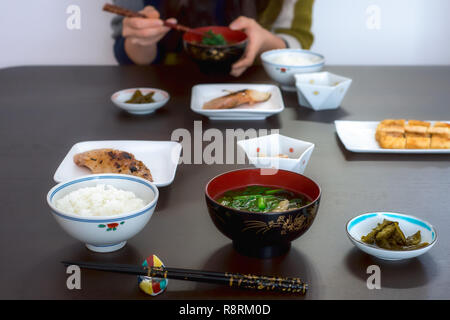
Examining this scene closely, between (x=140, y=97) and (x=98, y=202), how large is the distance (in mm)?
888

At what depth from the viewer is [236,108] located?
1.77 meters

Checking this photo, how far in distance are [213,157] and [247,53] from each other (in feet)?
2.89

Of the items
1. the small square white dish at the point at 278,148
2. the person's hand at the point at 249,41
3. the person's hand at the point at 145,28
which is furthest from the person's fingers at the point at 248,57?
the small square white dish at the point at 278,148

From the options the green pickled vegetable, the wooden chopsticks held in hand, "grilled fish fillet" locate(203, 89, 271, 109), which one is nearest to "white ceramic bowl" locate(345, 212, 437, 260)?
the green pickled vegetable

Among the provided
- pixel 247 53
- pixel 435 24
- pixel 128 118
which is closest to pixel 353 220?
pixel 128 118

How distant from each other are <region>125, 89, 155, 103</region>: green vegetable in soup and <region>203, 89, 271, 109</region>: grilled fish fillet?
203mm

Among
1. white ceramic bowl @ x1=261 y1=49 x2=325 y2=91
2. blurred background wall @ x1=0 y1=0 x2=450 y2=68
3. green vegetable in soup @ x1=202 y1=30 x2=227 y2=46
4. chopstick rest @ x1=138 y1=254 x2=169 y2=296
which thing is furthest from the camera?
blurred background wall @ x1=0 y1=0 x2=450 y2=68

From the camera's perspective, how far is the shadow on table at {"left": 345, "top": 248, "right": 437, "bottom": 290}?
892mm

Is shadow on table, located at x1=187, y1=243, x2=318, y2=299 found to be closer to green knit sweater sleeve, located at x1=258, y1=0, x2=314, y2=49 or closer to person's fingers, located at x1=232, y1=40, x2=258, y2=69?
person's fingers, located at x1=232, y1=40, x2=258, y2=69

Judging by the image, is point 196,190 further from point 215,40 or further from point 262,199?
point 215,40

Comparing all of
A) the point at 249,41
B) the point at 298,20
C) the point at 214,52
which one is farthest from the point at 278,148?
the point at 298,20

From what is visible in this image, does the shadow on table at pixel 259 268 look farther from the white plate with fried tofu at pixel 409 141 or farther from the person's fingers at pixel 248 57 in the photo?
the person's fingers at pixel 248 57

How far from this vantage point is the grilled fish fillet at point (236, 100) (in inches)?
68.2
